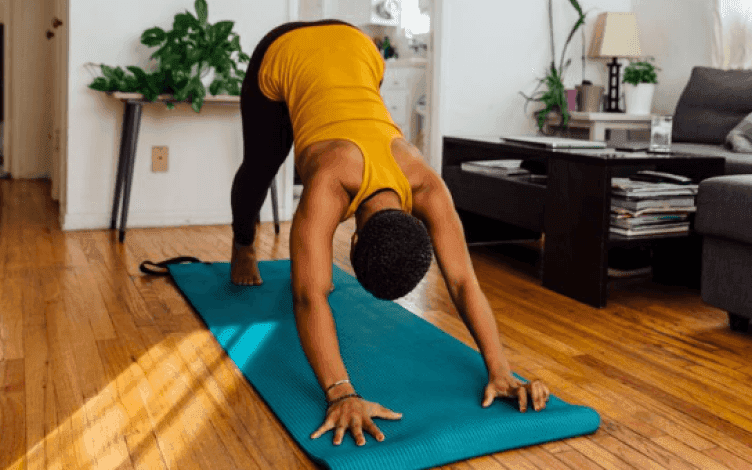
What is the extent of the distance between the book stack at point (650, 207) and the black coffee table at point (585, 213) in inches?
1.2

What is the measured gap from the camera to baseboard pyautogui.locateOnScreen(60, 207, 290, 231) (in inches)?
157

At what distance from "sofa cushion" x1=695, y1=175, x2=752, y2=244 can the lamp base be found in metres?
2.54

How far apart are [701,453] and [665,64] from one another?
3882mm

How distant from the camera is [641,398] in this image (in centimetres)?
190

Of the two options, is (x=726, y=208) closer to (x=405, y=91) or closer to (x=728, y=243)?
(x=728, y=243)

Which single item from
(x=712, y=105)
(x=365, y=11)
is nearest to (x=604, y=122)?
(x=712, y=105)

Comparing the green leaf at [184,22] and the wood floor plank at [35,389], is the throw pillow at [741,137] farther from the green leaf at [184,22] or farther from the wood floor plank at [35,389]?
the wood floor plank at [35,389]

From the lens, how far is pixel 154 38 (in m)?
3.82

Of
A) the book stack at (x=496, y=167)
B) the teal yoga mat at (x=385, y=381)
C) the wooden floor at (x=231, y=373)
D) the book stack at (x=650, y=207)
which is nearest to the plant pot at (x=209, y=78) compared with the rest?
the wooden floor at (x=231, y=373)

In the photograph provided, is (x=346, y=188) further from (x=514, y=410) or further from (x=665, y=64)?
(x=665, y=64)

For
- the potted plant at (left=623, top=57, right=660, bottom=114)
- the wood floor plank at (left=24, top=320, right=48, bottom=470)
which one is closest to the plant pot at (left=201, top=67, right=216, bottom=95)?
the wood floor plank at (left=24, top=320, right=48, bottom=470)

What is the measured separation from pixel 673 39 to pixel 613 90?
0.44 meters

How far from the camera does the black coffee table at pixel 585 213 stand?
272cm

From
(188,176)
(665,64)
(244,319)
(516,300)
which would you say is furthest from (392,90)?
(244,319)
